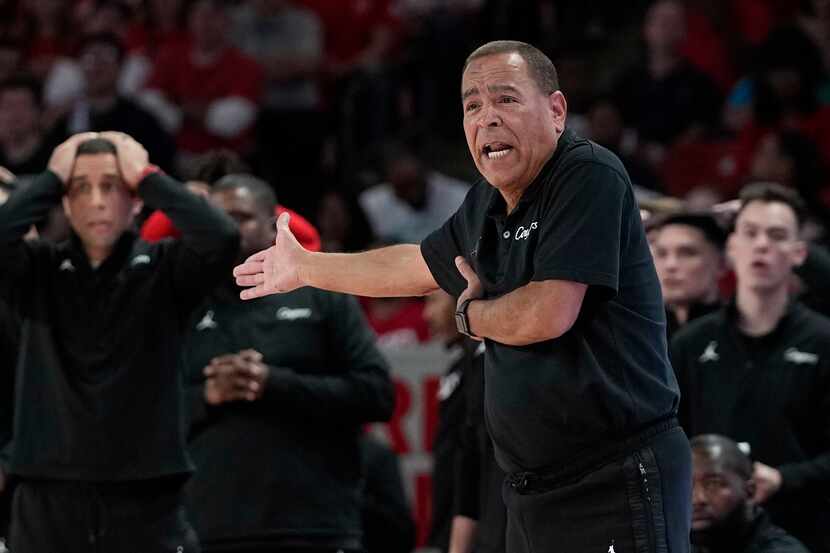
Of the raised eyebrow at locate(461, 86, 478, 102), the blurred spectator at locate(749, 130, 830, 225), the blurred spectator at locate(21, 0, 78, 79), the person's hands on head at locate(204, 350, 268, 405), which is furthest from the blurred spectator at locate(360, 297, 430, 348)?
the raised eyebrow at locate(461, 86, 478, 102)

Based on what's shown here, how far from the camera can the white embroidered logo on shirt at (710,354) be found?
268 inches

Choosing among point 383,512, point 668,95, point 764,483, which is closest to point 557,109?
point 764,483

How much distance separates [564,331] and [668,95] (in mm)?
7813

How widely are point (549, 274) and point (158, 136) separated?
23.6ft

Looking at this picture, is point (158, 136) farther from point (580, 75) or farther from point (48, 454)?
point (48, 454)

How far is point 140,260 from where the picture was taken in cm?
600

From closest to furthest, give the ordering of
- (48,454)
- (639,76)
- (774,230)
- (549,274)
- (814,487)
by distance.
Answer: (549,274) → (48,454) → (814,487) → (774,230) → (639,76)

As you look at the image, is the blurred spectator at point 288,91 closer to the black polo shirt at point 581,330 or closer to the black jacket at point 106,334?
the black jacket at point 106,334

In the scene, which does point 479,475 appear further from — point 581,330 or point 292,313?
point 581,330

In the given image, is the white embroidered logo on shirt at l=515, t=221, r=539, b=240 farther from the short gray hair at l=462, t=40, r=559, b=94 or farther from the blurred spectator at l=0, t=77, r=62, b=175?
the blurred spectator at l=0, t=77, r=62, b=175

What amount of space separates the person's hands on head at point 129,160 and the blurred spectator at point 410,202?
208 inches

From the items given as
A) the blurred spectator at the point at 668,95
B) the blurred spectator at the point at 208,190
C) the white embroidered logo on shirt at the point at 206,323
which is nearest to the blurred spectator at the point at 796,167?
the blurred spectator at the point at 668,95

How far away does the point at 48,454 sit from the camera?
5.68 meters

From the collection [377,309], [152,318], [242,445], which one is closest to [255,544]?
[242,445]
